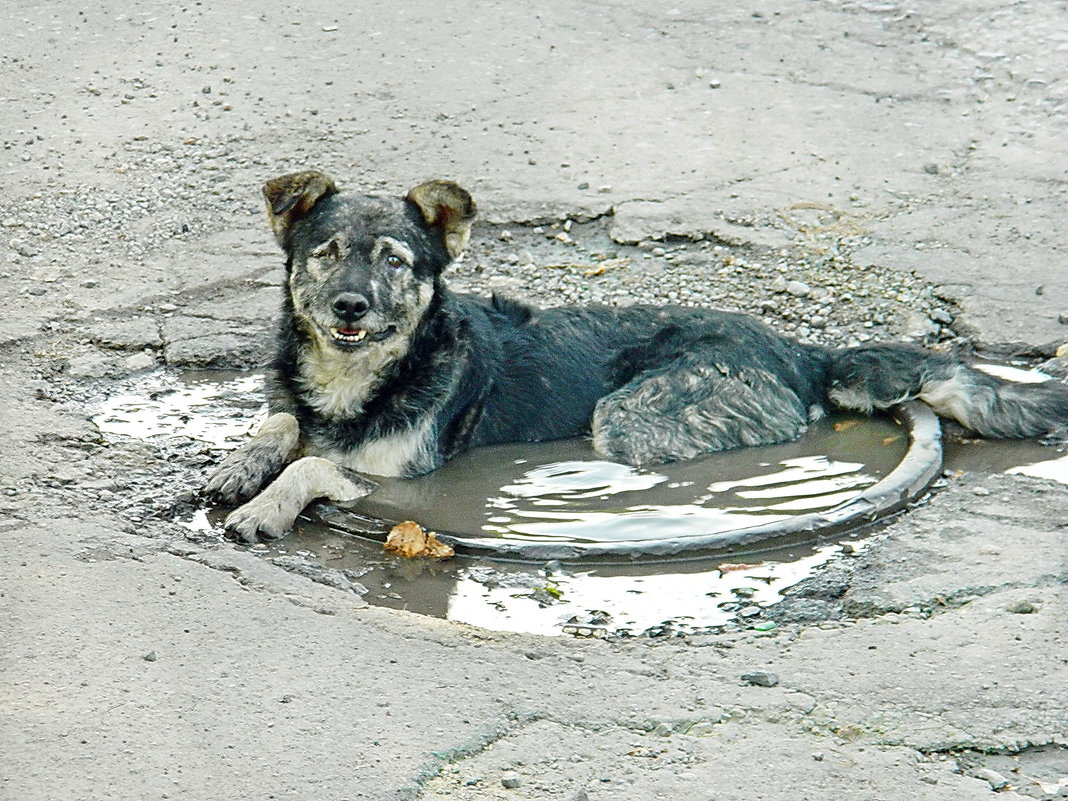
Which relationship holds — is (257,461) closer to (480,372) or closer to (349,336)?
(349,336)

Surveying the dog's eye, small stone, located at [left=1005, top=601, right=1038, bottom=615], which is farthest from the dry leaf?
small stone, located at [left=1005, top=601, right=1038, bottom=615]

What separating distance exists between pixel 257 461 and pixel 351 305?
806mm

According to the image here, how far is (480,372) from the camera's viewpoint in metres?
7.05

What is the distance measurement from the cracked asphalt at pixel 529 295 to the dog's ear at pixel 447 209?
155 centimetres

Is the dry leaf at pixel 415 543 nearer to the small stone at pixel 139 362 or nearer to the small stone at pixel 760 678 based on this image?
the small stone at pixel 760 678

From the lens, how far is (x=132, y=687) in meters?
4.62

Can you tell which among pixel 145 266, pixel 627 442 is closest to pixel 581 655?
pixel 627 442

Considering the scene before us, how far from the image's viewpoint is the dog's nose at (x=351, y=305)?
646 cm

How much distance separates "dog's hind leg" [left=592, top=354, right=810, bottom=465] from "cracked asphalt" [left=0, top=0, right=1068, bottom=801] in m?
1.03

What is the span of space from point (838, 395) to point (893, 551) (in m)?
1.68

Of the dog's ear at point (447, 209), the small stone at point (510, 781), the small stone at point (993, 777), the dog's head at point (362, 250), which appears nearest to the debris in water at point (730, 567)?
the small stone at point (993, 777)

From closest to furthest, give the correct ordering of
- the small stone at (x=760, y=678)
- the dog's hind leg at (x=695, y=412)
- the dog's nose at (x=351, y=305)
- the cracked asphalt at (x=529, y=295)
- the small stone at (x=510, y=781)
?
the small stone at (x=510, y=781) < the cracked asphalt at (x=529, y=295) < the small stone at (x=760, y=678) < the dog's nose at (x=351, y=305) < the dog's hind leg at (x=695, y=412)

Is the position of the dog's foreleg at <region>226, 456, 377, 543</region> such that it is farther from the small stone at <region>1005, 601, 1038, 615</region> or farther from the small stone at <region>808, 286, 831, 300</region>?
the small stone at <region>808, 286, 831, 300</region>

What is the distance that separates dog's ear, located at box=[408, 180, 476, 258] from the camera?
22.3ft
